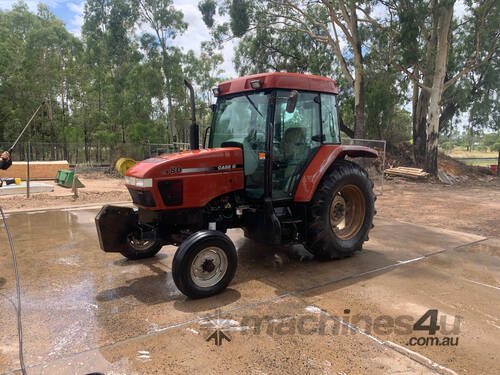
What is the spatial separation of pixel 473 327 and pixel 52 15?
42.4 meters

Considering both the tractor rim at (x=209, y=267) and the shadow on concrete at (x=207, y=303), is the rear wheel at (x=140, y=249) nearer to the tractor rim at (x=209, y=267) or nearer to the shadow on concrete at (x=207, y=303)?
the tractor rim at (x=209, y=267)

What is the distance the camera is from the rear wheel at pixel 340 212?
462cm

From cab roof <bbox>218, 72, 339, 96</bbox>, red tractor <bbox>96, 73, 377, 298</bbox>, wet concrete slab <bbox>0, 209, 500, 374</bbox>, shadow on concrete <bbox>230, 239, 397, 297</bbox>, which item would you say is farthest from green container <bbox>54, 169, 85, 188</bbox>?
cab roof <bbox>218, 72, 339, 96</bbox>

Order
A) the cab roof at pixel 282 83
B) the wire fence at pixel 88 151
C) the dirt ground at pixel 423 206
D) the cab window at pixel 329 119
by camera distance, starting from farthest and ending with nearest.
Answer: the wire fence at pixel 88 151
the dirt ground at pixel 423 206
the cab window at pixel 329 119
the cab roof at pixel 282 83

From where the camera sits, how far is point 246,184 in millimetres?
4492

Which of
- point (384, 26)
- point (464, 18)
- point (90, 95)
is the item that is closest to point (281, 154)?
point (384, 26)

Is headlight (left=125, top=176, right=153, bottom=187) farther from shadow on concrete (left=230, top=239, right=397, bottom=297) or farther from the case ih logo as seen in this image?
shadow on concrete (left=230, top=239, right=397, bottom=297)

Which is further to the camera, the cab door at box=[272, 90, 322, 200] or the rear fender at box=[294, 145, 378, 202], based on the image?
the rear fender at box=[294, 145, 378, 202]

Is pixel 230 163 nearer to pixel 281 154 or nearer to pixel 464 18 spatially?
pixel 281 154

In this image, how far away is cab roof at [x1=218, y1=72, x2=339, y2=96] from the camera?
169 inches

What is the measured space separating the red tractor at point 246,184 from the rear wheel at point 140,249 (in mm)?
14

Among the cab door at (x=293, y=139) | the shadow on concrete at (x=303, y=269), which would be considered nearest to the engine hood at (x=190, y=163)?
the cab door at (x=293, y=139)

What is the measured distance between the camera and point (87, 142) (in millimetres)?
28516

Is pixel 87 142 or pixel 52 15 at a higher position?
pixel 52 15
